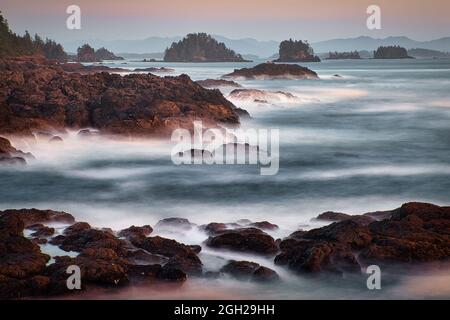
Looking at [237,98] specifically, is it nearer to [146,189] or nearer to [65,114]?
[65,114]

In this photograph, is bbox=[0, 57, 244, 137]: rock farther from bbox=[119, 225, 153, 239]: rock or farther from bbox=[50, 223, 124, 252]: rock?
bbox=[50, 223, 124, 252]: rock

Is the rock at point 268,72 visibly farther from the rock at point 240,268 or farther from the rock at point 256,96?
the rock at point 240,268

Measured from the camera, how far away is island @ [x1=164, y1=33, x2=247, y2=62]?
40.0m

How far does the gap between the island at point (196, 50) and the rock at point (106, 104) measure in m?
25.7

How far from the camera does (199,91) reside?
45.3 ft

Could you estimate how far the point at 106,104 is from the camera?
1192cm

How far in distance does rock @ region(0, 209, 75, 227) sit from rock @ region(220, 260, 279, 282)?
6.52 feet

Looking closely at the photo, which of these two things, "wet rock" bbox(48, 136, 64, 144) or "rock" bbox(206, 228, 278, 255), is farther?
"wet rock" bbox(48, 136, 64, 144)

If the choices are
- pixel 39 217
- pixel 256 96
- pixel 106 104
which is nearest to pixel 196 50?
pixel 256 96

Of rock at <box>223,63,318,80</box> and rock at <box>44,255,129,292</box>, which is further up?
rock at <box>223,63,318,80</box>

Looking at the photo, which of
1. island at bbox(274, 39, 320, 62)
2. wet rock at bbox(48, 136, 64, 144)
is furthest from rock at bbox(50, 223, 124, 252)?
island at bbox(274, 39, 320, 62)

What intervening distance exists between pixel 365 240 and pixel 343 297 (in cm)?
80

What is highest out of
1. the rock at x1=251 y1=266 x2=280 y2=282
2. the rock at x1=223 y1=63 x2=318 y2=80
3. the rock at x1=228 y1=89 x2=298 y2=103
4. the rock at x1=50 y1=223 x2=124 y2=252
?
the rock at x1=223 y1=63 x2=318 y2=80
